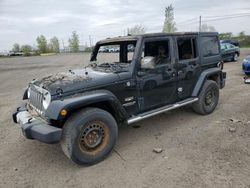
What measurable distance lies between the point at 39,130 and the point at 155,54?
270 cm

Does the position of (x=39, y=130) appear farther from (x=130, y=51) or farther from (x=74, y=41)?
(x=74, y=41)

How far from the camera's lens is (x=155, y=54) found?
4.89m

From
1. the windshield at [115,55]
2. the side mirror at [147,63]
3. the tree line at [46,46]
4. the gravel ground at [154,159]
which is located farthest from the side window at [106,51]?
the tree line at [46,46]

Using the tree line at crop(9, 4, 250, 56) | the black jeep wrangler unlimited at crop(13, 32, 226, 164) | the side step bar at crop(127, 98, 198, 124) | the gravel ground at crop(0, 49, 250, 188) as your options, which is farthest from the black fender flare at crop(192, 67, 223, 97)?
the tree line at crop(9, 4, 250, 56)

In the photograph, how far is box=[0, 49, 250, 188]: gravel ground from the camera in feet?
10.7

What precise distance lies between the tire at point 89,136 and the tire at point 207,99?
8.26ft

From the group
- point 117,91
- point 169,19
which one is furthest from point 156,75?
point 169,19

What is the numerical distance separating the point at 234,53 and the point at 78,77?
15.7 m

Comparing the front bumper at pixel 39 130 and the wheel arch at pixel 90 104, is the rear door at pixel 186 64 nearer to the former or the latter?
the wheel arch at pixel 90 104

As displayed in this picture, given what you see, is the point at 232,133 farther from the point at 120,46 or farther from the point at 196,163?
the point at 120,46

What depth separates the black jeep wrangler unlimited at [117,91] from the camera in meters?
3.52

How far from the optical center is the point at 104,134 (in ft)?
12.7

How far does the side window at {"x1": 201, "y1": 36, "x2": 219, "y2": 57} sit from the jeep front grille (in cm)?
367

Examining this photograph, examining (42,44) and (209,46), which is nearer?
(209,46)
